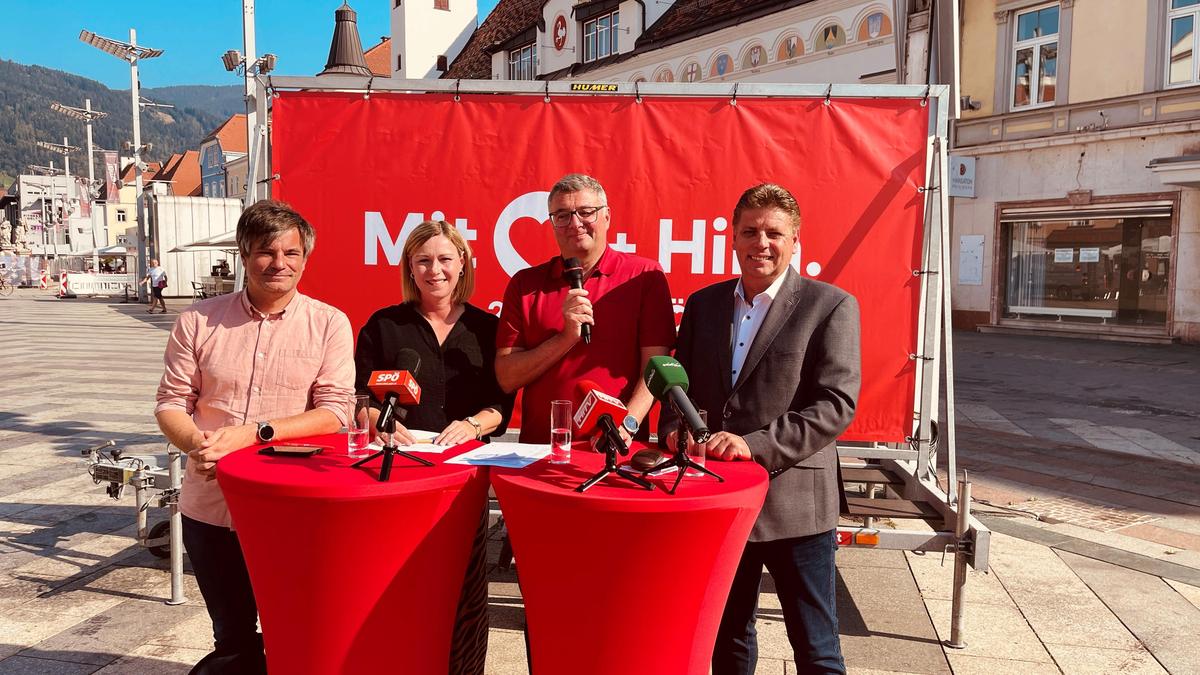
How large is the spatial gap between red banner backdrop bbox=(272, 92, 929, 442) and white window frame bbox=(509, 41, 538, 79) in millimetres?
27452

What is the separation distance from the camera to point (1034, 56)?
61.8 feet

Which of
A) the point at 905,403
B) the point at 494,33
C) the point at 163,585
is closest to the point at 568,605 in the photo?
the point at 905,403

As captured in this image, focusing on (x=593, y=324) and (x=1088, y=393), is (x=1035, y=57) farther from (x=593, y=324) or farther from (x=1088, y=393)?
(x=593, y=324)

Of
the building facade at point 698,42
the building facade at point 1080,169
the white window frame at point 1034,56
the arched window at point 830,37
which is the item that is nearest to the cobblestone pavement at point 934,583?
the building facade at point 698,42

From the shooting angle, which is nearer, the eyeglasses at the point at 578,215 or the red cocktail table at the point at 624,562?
the red cocktail table at the point at 624,562

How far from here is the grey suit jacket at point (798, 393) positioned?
2504 millimetres

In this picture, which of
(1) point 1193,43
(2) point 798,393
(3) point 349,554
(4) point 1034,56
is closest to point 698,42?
(4) point 1034,56

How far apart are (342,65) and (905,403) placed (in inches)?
1254

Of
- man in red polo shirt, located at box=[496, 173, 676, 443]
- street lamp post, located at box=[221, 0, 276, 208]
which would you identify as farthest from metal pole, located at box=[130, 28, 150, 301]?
man in red polo shirt, located at box=[496, 173, 676, 443]

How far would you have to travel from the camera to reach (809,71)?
69.8 feet

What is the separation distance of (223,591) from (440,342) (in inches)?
44.5

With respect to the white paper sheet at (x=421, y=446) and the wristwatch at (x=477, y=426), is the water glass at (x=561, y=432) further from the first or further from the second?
the wristwatch at (x=477, y=426)

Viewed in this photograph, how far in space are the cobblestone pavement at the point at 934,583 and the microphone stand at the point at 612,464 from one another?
5.95 feet

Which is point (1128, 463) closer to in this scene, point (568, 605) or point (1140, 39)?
point (568, 605)
